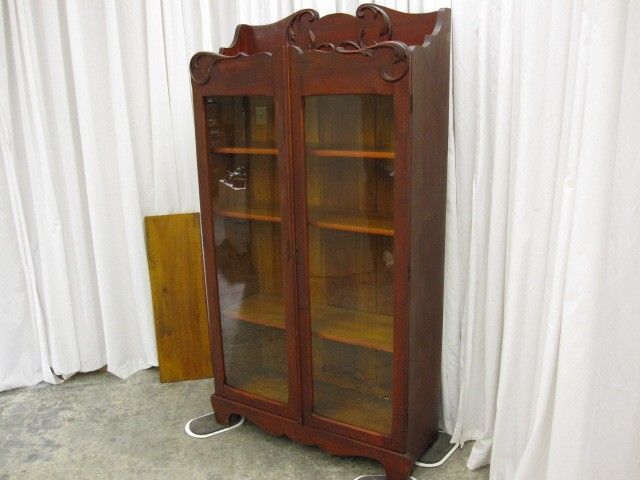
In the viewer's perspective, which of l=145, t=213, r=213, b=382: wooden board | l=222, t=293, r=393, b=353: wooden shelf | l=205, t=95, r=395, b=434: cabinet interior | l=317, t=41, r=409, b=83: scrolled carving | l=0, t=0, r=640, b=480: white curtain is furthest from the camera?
l=145, t=213, r=213, b=382: wooden board

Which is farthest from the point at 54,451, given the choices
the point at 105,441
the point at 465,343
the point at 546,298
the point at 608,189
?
the point at 608,189

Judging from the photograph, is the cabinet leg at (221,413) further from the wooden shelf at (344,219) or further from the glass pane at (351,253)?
the wooden shelf at (344,219)

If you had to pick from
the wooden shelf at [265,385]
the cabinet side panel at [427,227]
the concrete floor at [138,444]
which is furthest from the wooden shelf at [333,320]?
the concrete floor at [138,444]

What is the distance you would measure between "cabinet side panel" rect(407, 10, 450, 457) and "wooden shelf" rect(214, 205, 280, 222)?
0.58 metres

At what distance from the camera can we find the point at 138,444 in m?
2.41

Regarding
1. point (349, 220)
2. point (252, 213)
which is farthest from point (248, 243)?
point (349, 220)

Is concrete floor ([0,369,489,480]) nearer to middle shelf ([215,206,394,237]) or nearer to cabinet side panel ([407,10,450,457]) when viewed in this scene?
cabinet side panel ([407,10,450,457])

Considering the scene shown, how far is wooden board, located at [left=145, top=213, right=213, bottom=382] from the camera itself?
9.25 feet

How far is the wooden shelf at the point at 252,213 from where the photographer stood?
87.6 inches

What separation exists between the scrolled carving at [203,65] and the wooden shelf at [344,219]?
65 cm

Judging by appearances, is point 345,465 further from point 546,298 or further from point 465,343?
point 546,298

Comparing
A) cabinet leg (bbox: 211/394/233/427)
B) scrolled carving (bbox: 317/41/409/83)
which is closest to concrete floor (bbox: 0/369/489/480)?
cabinet leg (bbox: 211/394/233/427)

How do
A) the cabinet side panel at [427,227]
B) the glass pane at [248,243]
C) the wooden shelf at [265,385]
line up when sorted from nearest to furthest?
1. the cabinet side panel at [427,227]
2. the glass pane at [248,243]
3. the wooden shelf at [265,385]

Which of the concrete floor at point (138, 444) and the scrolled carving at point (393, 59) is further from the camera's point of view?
the concrete floor at point (138, 444)
